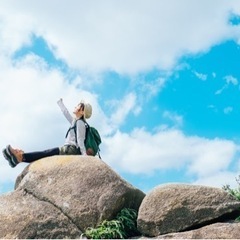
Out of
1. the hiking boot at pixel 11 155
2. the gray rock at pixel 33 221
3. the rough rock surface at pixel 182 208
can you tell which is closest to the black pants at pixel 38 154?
the hiking boot at pixel 11 155

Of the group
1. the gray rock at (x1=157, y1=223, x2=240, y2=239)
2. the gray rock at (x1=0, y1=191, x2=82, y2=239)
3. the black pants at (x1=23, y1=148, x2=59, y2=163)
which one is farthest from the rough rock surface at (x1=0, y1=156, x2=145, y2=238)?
the gray rock at (x1=157, y1=223, x2=240, y2=239)

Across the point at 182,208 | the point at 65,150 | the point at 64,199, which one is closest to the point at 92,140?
the point at 65,150

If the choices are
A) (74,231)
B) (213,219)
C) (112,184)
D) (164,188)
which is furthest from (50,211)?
(213,219)

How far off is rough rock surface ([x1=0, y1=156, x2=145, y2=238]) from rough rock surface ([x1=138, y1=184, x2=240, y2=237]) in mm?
795

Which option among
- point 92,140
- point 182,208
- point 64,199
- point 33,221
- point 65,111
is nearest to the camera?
point 182,208

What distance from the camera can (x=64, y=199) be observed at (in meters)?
12.3

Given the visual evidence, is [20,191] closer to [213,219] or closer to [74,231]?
[74,231]

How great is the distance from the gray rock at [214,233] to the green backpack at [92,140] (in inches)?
139

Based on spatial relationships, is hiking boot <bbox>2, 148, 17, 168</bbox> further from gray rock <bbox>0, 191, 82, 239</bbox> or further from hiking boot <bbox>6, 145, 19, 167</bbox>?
gray rock <bbox>0, 191, 82, 239</bbox>

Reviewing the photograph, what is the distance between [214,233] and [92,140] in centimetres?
433

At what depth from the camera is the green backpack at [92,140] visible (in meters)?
14.2

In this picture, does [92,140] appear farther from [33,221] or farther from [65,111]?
[33,221]

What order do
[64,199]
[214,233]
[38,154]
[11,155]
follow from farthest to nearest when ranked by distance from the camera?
[38,154] < [11,155] < [64,199] < [214,233]

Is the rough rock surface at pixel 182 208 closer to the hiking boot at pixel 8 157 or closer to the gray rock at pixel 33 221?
the gray rock at pixel 33 221
